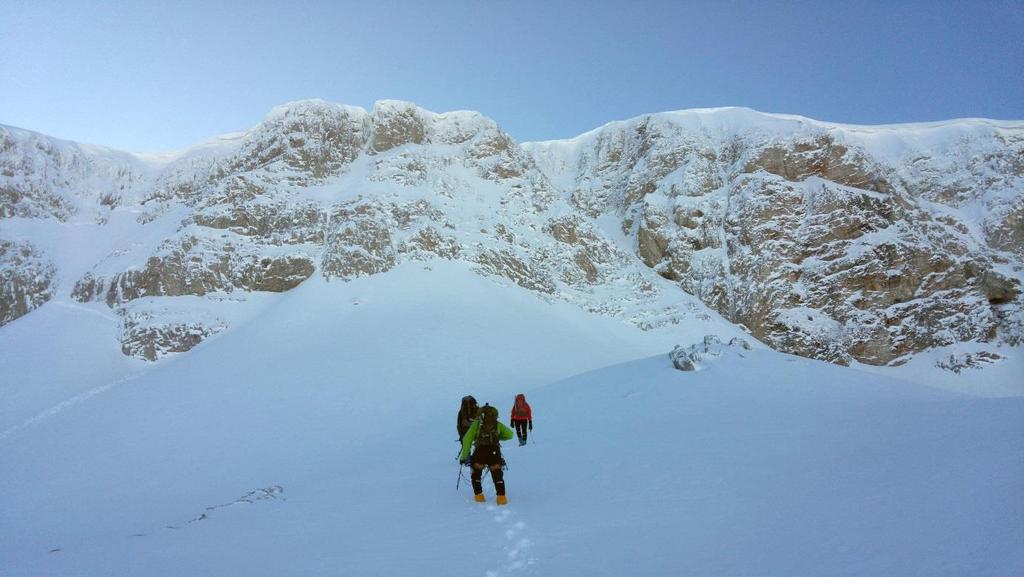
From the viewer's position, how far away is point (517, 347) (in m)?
39.4

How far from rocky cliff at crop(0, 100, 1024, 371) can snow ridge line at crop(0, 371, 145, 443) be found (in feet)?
11.8

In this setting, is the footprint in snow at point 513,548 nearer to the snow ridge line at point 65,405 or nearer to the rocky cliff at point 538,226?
the snow ridge line at point 65,405

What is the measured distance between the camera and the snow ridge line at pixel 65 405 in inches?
1322

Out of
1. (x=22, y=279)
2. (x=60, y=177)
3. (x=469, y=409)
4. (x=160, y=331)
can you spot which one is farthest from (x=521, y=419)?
(x=60, y=177)

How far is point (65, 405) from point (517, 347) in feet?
98.4

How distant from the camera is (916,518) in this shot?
5395 millimetres

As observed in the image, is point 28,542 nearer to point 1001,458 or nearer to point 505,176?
point 1001,458

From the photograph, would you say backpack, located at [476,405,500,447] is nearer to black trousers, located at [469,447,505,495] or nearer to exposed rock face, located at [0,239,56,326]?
black trousers, located at [469,447,505,495]

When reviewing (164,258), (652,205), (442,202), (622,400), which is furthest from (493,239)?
(622,400)

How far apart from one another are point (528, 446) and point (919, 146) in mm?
79717

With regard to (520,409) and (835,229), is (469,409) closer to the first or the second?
(520,409)

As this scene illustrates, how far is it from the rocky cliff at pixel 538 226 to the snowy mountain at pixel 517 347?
32 centimetres

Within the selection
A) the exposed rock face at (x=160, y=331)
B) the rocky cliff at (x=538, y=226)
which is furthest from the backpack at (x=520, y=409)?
the exposed rock face at (x=160, y=331)

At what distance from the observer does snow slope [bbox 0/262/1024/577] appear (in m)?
5.87
